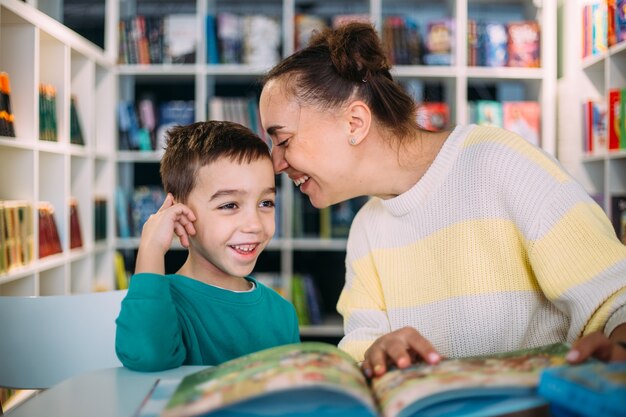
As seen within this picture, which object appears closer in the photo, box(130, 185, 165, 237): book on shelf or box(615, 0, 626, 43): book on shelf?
box(615, 0, 626, 43): book on shelf

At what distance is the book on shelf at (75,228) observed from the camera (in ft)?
10.2

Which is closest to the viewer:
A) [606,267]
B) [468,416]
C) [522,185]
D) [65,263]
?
[468,416]

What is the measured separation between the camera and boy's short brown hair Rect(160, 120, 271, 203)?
1.30 metres

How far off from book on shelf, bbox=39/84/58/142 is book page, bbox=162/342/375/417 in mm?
2316

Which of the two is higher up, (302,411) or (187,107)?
(187,107)

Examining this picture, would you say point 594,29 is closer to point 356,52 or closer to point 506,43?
A: point 506,43

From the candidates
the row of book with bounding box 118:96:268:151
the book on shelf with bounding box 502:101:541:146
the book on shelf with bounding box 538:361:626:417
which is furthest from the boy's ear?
the book on shelf with bounding box 502:101:541:146

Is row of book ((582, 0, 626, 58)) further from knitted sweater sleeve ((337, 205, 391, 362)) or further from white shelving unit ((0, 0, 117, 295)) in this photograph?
Answer: white shelving unit ((0, 0, 117, 295))

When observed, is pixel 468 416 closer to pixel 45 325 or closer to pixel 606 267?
pixel 606 267

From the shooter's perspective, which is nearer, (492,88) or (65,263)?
(65,263)

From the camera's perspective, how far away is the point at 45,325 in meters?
1.26

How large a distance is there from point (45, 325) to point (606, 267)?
3.25ft

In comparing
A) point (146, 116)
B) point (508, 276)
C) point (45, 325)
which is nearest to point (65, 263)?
point (146, 116)

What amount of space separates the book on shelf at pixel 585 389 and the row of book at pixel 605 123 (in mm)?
2492
